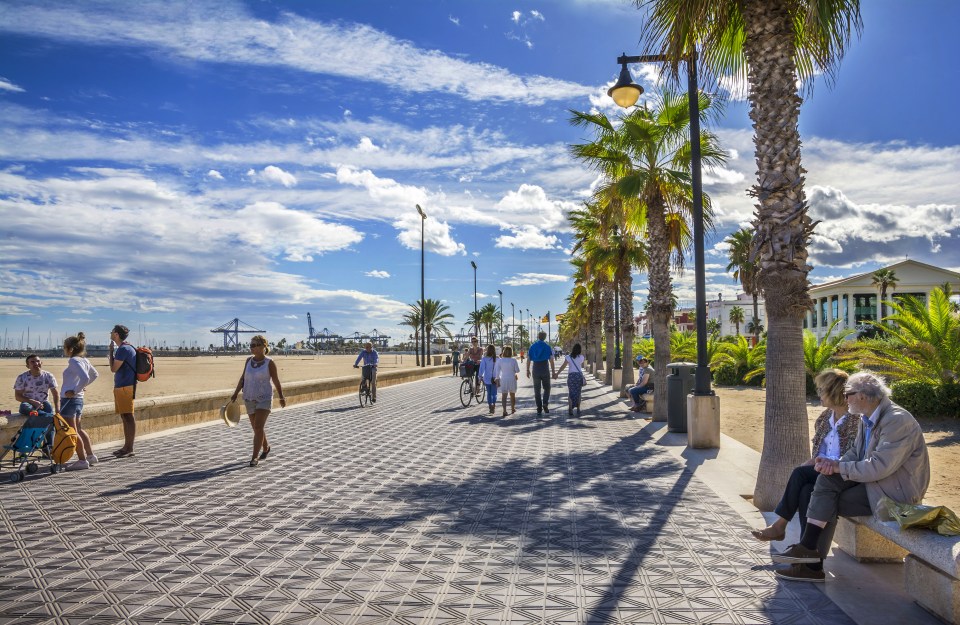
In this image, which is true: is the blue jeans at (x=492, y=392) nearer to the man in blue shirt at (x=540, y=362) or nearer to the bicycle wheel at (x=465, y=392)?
the man in blue shirt at (x=540, y=362)

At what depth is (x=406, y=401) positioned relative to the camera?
19297 mm

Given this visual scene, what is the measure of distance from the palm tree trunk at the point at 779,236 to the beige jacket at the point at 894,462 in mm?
2003

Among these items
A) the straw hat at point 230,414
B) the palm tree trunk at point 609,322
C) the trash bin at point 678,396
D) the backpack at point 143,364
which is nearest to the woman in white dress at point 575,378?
the trash bin at point 678,396

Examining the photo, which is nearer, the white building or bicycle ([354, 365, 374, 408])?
bicycle ([354, 365, 374, 408])

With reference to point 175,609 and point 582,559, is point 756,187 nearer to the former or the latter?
point 582,559

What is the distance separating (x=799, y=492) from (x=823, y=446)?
0.46 meters

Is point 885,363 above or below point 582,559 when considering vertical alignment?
above

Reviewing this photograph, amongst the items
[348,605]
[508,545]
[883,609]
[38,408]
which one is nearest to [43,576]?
[348,605]

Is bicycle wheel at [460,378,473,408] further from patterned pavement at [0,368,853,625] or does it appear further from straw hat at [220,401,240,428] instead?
straw hat at [220,401,240,428]

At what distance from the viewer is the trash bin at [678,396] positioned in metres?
11.6

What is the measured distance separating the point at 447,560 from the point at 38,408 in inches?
242

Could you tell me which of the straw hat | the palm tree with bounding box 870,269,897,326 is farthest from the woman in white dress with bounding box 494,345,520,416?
the palm tree with bounding box 870,269,897,326

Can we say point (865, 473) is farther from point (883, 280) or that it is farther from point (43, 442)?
point (883, 280)

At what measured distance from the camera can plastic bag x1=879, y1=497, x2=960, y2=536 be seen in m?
3.74
